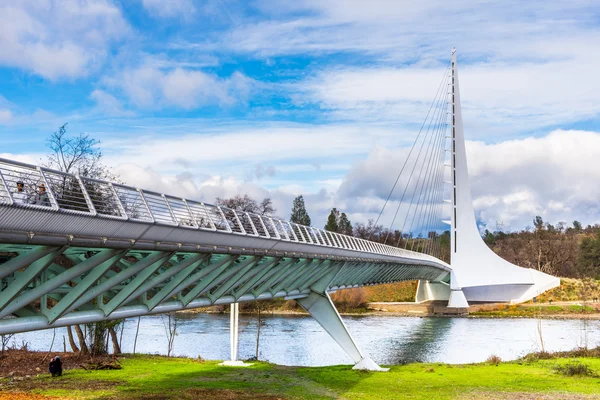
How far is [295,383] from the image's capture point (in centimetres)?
2655

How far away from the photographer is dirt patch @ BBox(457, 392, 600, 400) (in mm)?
23562

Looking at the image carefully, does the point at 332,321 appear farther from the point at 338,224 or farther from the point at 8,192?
the point at 338,224

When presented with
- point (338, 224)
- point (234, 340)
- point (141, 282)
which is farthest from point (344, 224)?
point (141, 282)

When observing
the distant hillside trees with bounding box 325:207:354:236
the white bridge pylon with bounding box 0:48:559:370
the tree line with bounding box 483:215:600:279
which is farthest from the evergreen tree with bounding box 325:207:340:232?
the white bridge pylon with bounding box 0:48:559:370

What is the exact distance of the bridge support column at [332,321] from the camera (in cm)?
3192

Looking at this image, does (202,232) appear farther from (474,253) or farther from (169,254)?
(474,253)

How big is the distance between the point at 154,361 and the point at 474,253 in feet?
186

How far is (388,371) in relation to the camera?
32.3 meters

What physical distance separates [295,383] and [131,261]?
881 centimetres

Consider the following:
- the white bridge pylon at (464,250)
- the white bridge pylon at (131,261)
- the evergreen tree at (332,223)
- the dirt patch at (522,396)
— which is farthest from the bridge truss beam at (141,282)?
the evergreen tree at (332,223)

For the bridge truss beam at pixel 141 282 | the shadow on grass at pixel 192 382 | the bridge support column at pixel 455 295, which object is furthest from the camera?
the bridge support column at pixel 455 295

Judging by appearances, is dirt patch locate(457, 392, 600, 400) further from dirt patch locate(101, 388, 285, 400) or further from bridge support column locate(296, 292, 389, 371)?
bridge support column locate(296, 292, 389, 371)

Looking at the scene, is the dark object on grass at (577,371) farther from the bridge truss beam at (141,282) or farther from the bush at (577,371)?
the bridge truss beam at (141,282)

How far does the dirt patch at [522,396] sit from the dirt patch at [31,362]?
15.7 m
